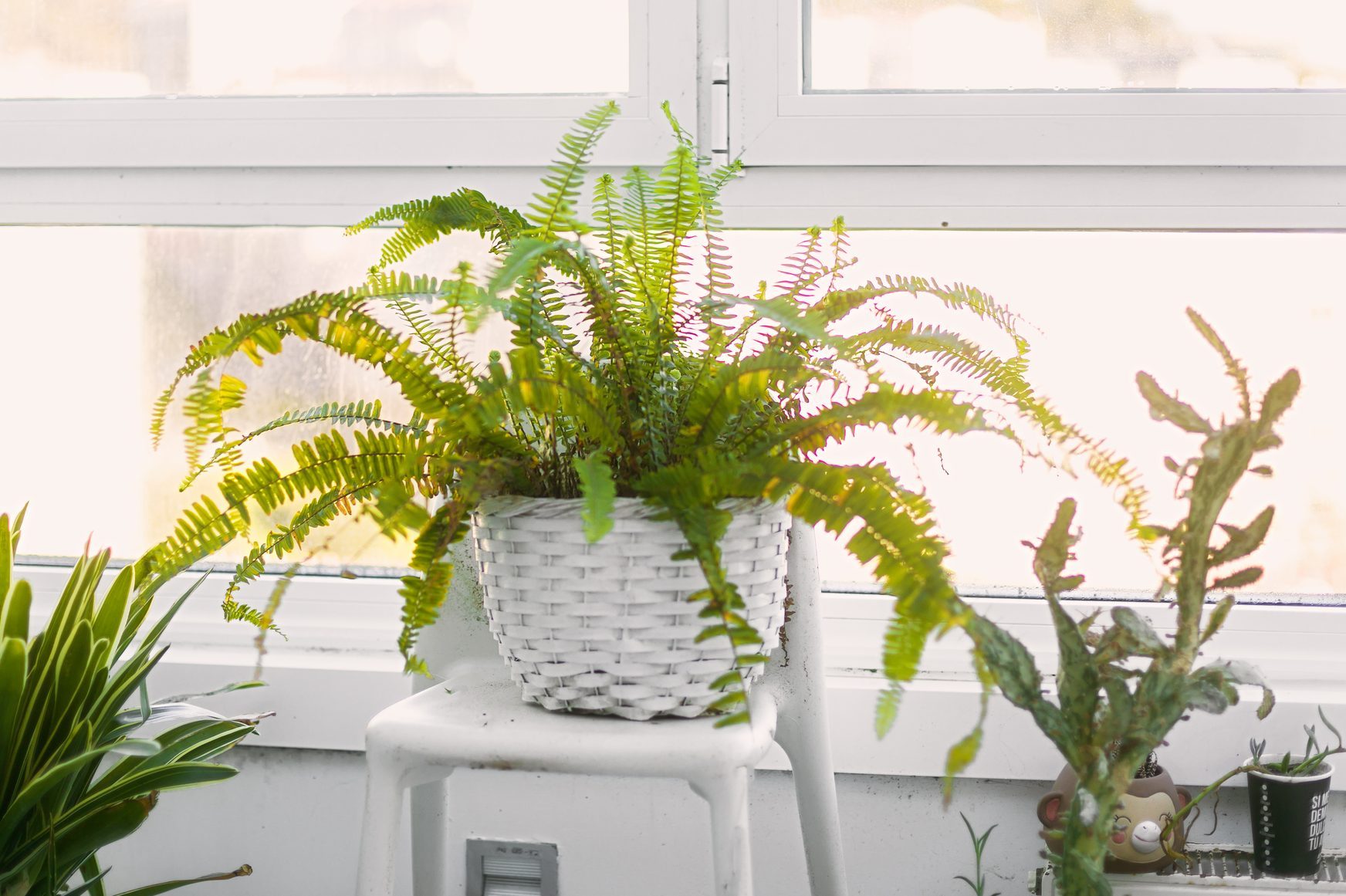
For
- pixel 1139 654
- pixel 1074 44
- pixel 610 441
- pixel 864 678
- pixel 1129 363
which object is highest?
pixel 1074 44

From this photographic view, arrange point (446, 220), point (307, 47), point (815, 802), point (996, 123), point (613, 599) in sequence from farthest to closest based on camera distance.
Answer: point (307, 47)
point (996, 123)
point (815, 802)
point (446, 220)
point (613, 599)

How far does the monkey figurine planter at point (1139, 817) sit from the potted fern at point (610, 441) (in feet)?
1.32

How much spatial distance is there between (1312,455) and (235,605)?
3.80ft

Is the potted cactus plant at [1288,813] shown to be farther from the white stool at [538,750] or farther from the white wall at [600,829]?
the white stool at [538,750]

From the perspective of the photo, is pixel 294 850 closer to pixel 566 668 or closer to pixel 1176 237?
pixel 566 668

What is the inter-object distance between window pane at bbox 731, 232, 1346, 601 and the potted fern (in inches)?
18.4

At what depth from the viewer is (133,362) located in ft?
4.78

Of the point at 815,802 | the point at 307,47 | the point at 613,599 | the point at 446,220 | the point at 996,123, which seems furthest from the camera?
the point at 307,47

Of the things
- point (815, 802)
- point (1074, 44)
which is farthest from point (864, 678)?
point (1074, 44)

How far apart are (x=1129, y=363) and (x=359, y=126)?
95cm

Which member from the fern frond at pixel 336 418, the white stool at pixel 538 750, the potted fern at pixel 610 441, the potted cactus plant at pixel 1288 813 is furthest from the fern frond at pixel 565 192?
the potted cactus plant at pixel 1288 813

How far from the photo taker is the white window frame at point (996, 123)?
3.92ft

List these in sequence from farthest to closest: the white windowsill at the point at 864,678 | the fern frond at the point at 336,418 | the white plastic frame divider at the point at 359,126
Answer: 1. the white plastic frame divider at the point at 359,126
2. the white windowsill at the point at 864,678
3. the fern frond at the point at 336,418

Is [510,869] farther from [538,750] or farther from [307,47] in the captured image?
[307,47]
